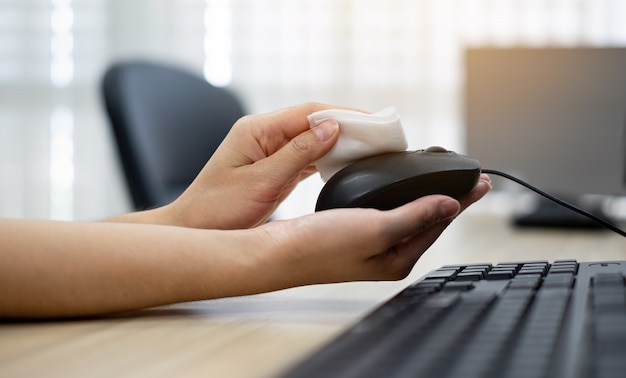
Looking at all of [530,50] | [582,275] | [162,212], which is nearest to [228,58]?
[530,50]

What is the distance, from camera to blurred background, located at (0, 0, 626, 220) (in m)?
2.93

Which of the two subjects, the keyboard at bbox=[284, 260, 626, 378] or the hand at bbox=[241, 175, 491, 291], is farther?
the hand at bbox=[241, 175, 491, 291]

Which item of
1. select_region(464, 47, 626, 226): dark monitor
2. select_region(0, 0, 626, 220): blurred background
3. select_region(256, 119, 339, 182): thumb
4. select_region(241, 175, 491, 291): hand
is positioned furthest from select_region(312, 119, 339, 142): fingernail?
select_region(0, 0, 626, 220): blurred background

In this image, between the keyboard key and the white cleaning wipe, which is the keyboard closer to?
the keyboard key

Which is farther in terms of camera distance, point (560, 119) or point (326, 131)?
point (560, 119)

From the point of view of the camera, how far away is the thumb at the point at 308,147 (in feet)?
2.29

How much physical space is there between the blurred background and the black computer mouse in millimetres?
2277

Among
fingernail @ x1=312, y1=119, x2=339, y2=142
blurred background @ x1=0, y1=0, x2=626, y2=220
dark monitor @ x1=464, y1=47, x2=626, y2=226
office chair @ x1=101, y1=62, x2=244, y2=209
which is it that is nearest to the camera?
fingernail @ x1=312, y1=119, x2=339, y2=142

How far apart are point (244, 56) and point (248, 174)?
7.81 ft

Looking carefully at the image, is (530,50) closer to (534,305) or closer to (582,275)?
(582,275)

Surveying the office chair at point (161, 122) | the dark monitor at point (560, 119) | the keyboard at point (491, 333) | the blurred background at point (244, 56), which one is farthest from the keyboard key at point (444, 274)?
the blurred background at point (244, 56)

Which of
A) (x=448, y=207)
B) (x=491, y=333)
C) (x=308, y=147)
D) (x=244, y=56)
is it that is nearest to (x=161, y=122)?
(x=308, y=147)

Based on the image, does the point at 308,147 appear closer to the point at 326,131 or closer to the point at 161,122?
the point at 326,131

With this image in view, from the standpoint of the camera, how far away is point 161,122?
5.49ft
